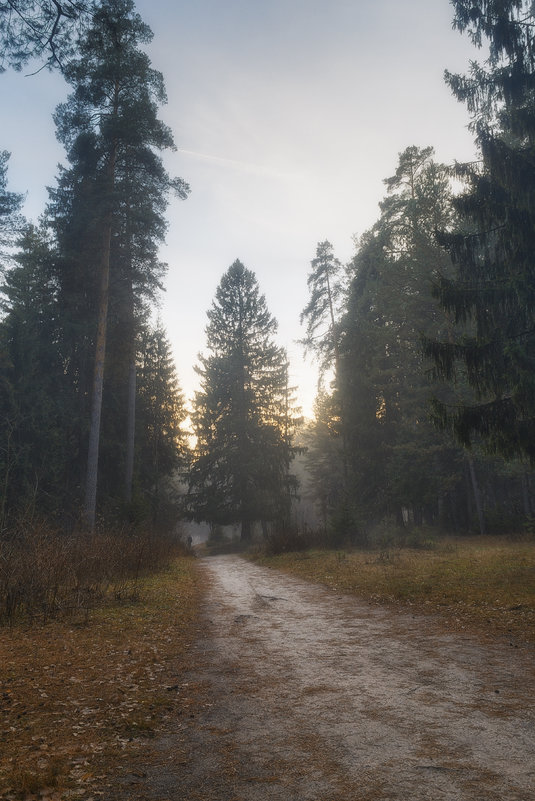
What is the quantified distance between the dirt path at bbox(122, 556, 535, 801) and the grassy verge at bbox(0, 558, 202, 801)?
33cm

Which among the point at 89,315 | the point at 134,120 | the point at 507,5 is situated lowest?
the point at 89,315

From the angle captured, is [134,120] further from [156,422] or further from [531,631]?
[531,631]

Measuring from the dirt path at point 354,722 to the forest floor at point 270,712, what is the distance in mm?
15

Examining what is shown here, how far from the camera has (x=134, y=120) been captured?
63.9ft

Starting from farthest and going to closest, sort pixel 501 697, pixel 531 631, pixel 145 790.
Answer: pixel 531 631
pixel 501 697
pixel 145 790

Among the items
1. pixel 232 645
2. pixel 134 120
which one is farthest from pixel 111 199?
pixel 232 645

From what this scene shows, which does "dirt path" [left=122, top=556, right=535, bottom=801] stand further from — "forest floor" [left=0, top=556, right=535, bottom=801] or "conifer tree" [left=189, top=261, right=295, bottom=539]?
"conifer tree" [left=189, top=261, right=295, bottom=539]

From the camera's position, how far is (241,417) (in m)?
33.5

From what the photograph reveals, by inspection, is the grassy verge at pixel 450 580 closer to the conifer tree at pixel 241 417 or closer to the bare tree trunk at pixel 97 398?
the bare tree trunk at pixel 97 398

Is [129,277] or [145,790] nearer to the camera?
[145,790]

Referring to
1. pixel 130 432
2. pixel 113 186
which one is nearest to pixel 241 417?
pixel 130 432

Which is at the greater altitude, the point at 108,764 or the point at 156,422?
the point at 156,422

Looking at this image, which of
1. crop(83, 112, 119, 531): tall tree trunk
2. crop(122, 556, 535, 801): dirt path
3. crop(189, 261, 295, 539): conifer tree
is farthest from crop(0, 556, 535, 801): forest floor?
crop(189, 261, 295, 539): conifer tree

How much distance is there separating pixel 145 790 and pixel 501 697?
3147mm
